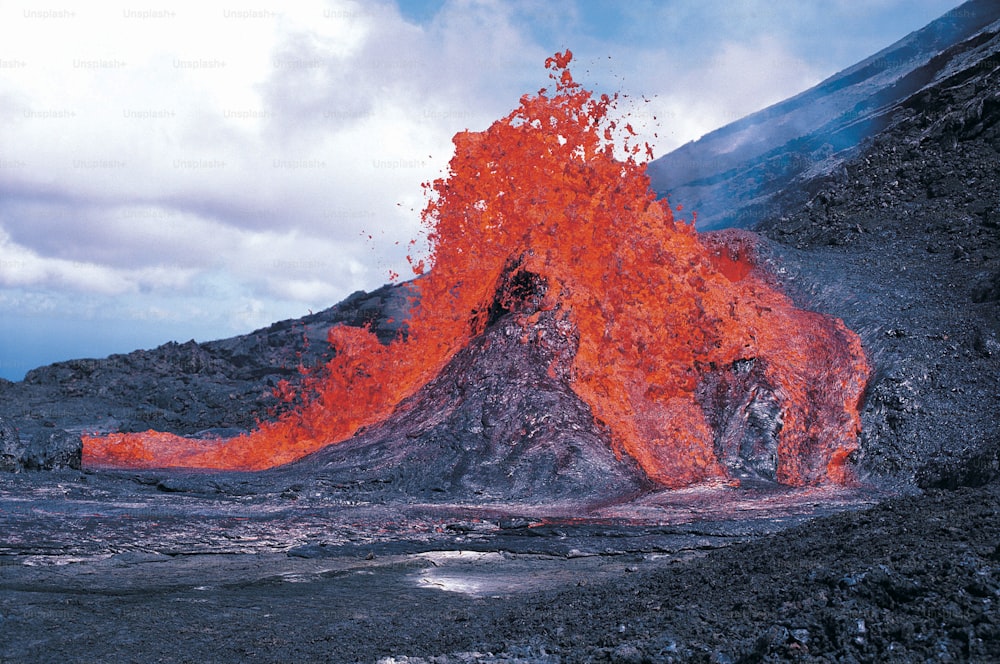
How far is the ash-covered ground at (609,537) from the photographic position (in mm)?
5352

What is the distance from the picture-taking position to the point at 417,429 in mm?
13758

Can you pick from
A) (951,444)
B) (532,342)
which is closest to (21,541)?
(532,342)

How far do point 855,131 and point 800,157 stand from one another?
289 cm

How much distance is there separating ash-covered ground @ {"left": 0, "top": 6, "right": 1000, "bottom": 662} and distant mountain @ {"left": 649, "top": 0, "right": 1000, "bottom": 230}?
805cm

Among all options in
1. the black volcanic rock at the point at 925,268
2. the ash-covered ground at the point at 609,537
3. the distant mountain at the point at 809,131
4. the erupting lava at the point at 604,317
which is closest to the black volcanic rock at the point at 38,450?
the ash-covered ground at the point at 609,537

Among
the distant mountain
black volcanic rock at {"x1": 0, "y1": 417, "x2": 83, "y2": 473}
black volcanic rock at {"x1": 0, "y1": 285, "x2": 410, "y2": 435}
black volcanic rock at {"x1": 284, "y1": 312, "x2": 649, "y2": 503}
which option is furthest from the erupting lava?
the distant mountain

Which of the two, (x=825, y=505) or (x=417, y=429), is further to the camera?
(x=417, y=429)

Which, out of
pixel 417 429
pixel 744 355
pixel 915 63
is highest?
pixel 915 63

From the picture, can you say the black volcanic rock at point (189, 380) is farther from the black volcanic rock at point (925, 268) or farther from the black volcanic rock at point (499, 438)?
the black volcanic rock at point (925, 268)

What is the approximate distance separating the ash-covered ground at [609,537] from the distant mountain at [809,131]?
805cm

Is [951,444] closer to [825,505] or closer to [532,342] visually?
[825,505]

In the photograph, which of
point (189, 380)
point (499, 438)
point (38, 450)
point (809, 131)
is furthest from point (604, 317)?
point (809, 131)

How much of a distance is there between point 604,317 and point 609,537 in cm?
598

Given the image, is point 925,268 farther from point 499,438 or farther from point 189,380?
point 189,380
